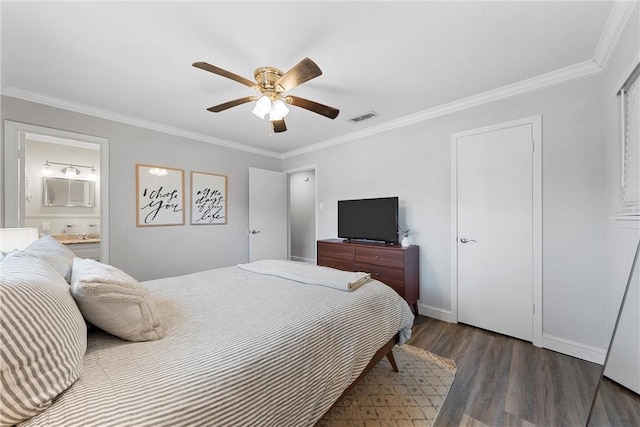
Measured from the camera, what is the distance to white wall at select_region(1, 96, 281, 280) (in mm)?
2801

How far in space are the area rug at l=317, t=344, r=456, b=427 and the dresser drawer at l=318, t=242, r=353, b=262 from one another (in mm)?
1379

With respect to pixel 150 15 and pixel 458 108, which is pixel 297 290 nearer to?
pixel 150 15

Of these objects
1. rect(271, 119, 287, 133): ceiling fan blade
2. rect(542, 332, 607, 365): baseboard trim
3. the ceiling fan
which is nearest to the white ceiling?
the ceiling fan

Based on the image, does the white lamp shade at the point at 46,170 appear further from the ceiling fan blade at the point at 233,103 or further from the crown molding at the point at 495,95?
the crown molding at the point at 495,95

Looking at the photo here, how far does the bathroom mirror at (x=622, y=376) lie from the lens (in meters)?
1.25

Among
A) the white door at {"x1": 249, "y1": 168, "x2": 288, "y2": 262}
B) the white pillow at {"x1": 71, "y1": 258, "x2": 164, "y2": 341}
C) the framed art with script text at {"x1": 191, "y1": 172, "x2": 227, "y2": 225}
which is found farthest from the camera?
the white door at {"x1": 249, "y1": 168, "x2": 288, "y2": 262}

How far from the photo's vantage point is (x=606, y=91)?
198 cm

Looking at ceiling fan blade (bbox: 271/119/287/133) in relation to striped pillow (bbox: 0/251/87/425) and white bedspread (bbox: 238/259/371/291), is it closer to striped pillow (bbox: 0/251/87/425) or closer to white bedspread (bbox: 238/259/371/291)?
white bedspread (bbox: 238/259/371/291)

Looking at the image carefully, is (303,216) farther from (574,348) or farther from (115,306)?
(115,306)

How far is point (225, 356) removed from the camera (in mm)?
917

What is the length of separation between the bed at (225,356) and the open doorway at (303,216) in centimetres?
407

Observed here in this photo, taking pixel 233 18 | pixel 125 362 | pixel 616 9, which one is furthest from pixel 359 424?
pixel 616 9

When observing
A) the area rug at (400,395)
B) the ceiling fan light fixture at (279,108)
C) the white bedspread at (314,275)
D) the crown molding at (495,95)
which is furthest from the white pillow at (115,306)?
the crown molding at (495,95)

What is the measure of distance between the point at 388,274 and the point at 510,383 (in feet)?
4.41
